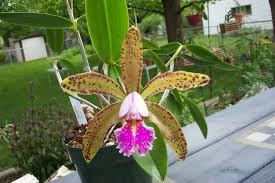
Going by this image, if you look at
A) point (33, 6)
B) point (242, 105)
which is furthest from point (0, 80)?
point (242, 105)

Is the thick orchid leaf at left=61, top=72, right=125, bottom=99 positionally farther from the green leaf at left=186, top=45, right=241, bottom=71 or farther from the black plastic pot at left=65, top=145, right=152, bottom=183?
the green leaf at left=186, top=45, right=241, bottom=71

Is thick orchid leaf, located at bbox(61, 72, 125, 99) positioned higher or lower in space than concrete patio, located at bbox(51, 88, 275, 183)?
higher

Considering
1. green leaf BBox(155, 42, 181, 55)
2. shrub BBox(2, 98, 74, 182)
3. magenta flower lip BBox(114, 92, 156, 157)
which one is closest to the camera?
magenta flower lip BBox(114, 92, 156, 157)

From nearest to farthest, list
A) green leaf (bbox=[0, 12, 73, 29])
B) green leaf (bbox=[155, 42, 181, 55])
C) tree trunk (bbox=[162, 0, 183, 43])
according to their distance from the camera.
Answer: green leaf (bbox=[0, 12, 73, 29]) → green leaf (bbox=[155, 42, 181, 55]) → tree trunk (bbox=[162, 0, 183, 43])

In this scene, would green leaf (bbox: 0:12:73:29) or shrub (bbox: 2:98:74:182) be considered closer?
green leaf (bbox: 0:12:73:29)

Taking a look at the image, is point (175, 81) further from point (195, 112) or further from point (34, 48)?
point (34, 48)

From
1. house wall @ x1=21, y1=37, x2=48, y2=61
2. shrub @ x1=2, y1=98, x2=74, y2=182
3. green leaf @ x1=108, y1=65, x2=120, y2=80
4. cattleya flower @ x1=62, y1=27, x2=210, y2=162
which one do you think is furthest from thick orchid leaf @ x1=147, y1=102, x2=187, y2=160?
house wall @ x1=21, y1=37, x2=48, y2=61

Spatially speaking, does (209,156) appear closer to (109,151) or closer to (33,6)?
(109,151)

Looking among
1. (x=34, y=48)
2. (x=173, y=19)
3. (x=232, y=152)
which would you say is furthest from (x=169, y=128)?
(x=34, y=48)
